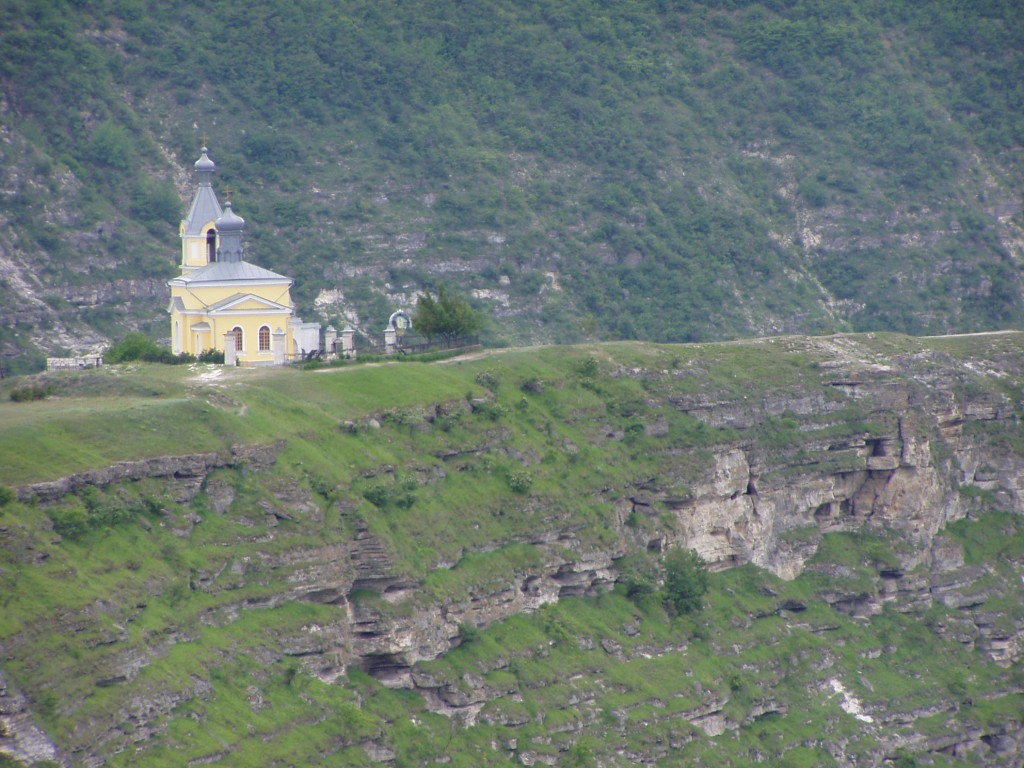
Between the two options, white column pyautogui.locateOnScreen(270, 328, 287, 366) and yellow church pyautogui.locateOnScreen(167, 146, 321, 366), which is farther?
yellow church pyautogui.locateOnScreen(167, 146, 321, 366)

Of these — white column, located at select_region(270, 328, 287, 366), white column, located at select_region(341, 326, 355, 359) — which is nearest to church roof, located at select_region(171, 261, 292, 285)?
white column, located at select_region(341, 326, 355, 359)

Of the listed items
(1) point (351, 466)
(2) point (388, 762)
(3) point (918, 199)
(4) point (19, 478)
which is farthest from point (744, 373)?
(3) point (918, 199)

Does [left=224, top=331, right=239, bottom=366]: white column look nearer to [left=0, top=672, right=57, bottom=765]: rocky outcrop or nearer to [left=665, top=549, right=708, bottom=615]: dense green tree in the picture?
[left=665, top=549, right=708, bottom=615]: dense green tree

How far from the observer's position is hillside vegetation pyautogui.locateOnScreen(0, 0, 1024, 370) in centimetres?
14200

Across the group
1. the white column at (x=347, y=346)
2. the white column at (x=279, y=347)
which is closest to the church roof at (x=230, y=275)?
the white column at (x=347, y=346)

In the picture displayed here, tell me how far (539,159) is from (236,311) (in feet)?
199

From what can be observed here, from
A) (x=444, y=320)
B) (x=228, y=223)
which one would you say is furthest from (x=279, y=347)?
(x=444, y=320)

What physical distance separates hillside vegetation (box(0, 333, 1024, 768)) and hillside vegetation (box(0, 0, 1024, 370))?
23683 millimetres

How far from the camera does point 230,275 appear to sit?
4023 inches

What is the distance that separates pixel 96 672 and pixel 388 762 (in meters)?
13.6

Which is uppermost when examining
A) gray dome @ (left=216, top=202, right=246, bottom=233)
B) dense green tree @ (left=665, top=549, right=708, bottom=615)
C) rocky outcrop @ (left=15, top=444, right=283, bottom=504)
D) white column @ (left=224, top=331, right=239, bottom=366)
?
gray dome @ (left=216, top=202, right=246, bottom=233)

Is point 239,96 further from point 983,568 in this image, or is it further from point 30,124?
point 983,568

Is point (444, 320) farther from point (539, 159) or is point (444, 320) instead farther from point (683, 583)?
point (539, 159)

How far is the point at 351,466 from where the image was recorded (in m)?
86.1
